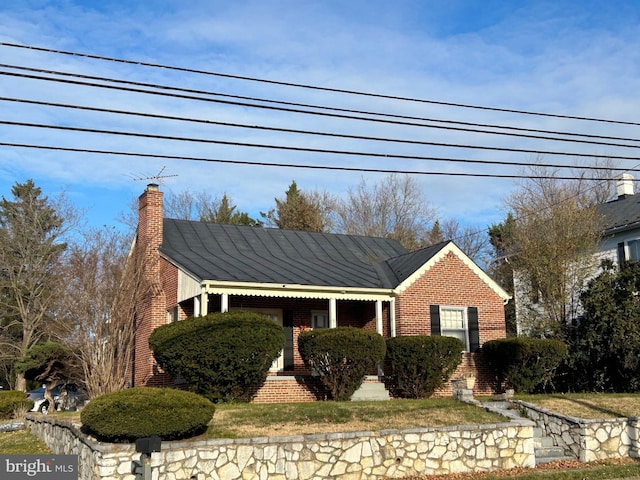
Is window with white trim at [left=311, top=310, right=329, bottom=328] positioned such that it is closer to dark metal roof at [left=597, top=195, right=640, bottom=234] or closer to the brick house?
the brick house

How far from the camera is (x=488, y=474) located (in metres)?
13.3

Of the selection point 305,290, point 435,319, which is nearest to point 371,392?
point 305,290

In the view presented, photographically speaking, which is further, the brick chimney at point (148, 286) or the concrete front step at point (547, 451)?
the brick chimney at point (148, 286)

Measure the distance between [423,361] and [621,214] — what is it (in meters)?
15.3

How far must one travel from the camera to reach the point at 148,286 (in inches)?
815

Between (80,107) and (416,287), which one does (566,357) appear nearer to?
(416,287)

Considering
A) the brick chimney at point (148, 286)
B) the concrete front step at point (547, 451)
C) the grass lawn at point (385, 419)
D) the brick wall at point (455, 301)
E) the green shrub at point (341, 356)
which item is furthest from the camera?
the brick wall at point (455, 301)

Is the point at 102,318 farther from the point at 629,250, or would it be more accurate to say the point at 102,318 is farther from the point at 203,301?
the point at 629,250

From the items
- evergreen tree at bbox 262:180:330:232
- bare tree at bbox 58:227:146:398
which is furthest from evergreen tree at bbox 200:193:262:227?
bare tree at bbox 58:227:146:398

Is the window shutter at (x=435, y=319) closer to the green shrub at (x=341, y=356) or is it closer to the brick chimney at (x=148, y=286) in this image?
the green shrub at (x=341, y=356)

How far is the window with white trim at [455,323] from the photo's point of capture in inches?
839

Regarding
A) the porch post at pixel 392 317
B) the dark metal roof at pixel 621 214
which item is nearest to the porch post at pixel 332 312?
the porch post at pixel 392 317

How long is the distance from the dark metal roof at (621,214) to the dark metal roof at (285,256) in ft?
30.6

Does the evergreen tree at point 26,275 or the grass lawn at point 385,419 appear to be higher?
the evergreen tree at point 26,275
